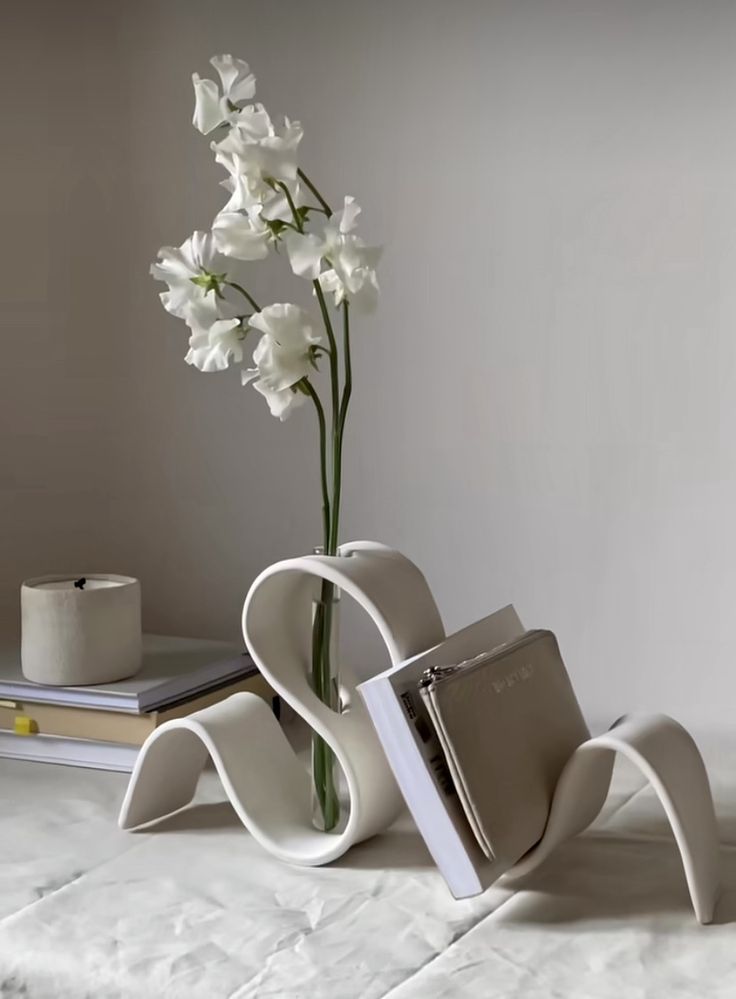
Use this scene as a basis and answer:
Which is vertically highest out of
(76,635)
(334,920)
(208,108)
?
(208,108)

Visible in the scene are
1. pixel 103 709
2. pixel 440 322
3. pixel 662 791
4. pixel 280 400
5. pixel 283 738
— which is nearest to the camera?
pixel 662 791

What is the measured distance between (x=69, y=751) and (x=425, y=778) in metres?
0.48

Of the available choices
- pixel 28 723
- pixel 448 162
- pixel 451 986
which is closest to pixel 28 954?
pixel 451 986

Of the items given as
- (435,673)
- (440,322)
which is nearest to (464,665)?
(435,673)

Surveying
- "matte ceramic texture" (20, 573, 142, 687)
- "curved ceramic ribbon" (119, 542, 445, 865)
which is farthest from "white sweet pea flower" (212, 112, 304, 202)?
"matte ceramic texture" (20, 573, 142, 687)

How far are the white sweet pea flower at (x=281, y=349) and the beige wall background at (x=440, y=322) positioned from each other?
488 mm

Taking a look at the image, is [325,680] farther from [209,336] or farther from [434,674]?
[209,336]

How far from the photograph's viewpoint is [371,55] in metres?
1.47

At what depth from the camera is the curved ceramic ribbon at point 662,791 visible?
92cm

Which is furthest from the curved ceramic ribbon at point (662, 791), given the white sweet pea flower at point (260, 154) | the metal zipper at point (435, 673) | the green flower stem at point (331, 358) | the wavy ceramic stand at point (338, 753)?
the white sweet pea flower at point (260, 154)

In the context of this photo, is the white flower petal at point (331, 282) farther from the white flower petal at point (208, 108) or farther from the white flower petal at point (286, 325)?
the white flower petal at point (208, 108)

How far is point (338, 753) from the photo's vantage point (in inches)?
40.2

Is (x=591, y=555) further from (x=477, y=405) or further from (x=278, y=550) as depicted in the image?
(x=278, y=550)

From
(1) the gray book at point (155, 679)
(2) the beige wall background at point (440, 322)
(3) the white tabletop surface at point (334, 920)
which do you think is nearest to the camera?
(3) the white tabletop surface at point (334, 920)
